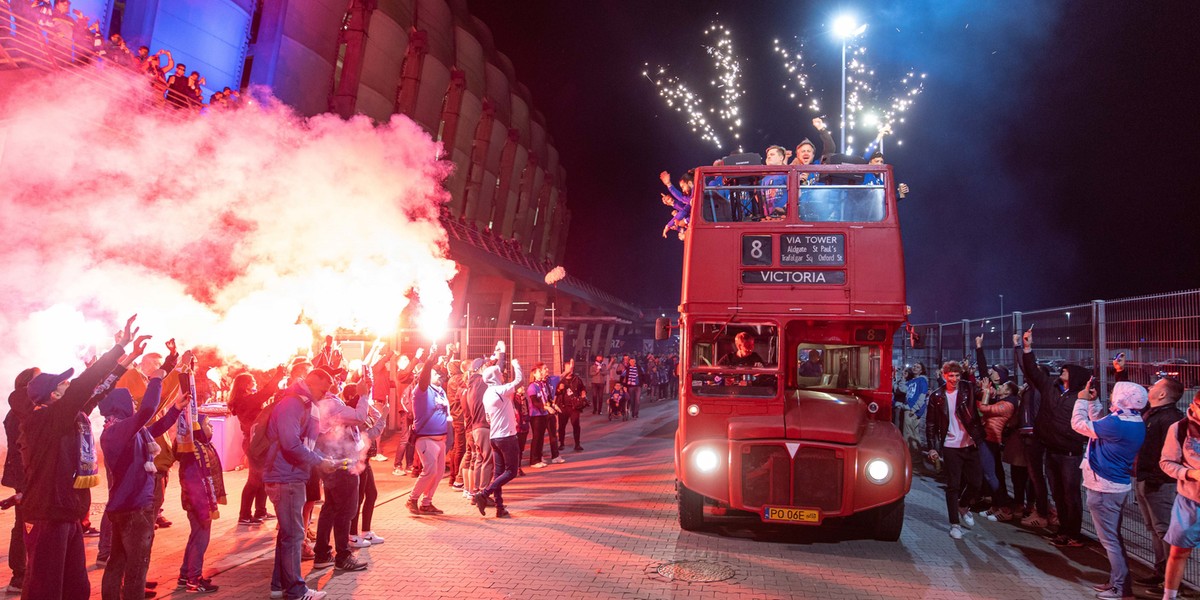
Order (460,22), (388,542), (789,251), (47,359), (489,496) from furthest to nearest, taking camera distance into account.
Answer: (460,22), (47,359), (489,496), (789,251), (388,542)

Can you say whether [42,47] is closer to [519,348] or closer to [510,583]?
[519,348]

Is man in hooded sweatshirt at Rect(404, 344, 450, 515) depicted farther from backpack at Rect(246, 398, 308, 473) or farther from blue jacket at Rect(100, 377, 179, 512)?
blue jacket at Rect(100, 377, 179, 512)

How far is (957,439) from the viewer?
789cm

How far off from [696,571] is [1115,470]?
3.63 meters

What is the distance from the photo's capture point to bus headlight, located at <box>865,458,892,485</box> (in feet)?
22.6

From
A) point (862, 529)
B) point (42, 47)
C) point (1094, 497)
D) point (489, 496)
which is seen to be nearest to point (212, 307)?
point (42, 47)

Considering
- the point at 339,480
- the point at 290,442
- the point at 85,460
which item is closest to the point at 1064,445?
the point at 339,480

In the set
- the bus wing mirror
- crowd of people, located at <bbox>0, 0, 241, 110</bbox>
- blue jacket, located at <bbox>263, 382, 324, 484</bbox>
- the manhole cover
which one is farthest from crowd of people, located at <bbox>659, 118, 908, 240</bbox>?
crowd of people, located at <bbox>0, 0, 241, 110</bbox>

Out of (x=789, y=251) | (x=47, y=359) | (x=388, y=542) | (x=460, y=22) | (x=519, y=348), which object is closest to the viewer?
(x=388, y=542)

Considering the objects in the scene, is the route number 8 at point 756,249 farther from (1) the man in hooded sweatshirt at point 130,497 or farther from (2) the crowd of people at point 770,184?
(1) the man in hooded sweatshirt at point 130,497

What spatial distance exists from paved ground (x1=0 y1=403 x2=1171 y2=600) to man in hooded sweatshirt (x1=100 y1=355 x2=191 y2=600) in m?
0.78

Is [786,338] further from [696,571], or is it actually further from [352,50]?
[352,50]

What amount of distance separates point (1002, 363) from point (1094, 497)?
602 cm

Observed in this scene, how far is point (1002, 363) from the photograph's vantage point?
37.7 feet
